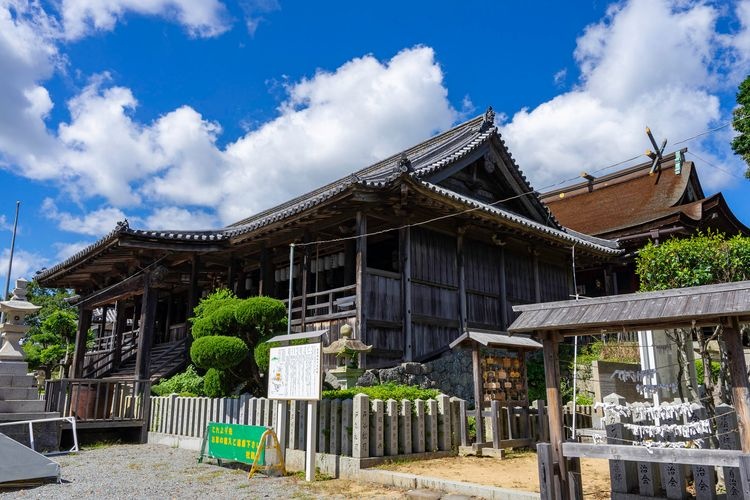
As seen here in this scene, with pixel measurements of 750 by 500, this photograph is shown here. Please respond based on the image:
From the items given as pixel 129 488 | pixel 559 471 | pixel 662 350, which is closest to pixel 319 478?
pixel 129 488

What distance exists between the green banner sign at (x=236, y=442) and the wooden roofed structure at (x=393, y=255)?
3.76m

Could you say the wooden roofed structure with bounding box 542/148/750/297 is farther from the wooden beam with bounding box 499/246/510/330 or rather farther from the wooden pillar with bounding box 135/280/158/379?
the wooden pillar with bounding box 135/280/158/379

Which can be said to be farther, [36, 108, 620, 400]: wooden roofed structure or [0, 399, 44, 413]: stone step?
[36, 108, 620, 400]: wooden roofed structure

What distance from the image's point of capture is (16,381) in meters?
11.5

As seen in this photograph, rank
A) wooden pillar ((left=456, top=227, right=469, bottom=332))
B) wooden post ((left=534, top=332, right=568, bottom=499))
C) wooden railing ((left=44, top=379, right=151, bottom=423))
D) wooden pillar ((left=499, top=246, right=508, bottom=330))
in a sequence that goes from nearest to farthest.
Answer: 1. wooden post ((left=534, top=332, right=568, bottom=499))
2. wooden railing ((left=44, top=379, right=151, bottom=423))
3. wooden pillar ((left=456, top=227, right=469, bottom=332))
4. wooden pillar ((left=499, top=246, right=508, bottom=330))

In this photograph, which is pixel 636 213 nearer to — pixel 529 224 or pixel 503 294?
pixel 503 294

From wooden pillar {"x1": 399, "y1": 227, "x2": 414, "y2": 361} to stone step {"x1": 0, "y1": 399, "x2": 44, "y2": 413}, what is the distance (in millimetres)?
8005

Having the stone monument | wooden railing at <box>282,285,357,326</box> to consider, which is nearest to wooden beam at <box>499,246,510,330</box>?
wooden railing at <box>282,285,357,326</box>

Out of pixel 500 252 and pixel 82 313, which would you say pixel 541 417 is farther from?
pixel 82 313

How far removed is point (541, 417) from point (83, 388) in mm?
11141

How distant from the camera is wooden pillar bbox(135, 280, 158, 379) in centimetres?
1462

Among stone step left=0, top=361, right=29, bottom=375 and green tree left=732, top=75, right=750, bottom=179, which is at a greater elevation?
green tree left=732, top=75, right=750, bottom=179

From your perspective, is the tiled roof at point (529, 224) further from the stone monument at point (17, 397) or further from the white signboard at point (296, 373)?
the stone monument at point (17, 397)

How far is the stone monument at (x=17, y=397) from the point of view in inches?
435
